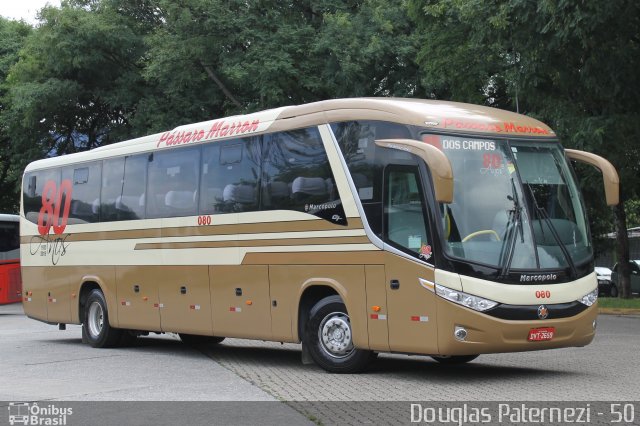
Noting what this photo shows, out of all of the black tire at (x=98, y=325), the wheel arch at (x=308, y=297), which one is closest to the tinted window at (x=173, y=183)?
the black tire at (x=98, y=325)

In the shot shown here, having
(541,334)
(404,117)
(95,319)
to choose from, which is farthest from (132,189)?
(541,334)

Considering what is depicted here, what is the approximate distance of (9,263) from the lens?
112 ft

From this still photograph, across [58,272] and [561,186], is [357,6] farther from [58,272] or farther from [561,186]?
[561,186]

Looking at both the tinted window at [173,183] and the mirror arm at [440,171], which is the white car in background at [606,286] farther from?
the mirror arm at [440,171]

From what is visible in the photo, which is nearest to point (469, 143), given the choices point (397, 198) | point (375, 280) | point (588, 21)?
point (397, 198)

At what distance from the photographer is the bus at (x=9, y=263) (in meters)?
33.8

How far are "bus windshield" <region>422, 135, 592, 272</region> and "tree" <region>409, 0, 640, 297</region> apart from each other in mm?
7037

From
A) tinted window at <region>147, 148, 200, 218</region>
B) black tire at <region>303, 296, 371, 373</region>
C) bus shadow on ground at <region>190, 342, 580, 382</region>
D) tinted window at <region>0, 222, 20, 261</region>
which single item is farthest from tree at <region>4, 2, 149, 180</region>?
black tire at <region>303, 296, 371, 373</region>

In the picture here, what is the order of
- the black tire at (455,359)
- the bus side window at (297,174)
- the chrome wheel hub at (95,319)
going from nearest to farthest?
the bus side window at (297,174) → the black tire at (455,359) → the chrome wheel hub at (95,319)

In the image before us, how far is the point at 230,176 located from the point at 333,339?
3.24 meters

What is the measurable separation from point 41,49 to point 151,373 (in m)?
24.2

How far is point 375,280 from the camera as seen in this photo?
12383 mm

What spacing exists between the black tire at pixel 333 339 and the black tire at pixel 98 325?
5.89m

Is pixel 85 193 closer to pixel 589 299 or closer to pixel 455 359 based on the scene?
pixel 455 359
